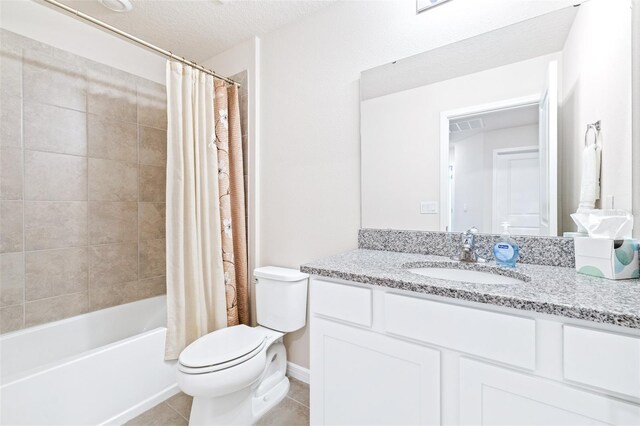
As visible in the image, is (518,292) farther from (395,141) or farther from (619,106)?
(395,141)

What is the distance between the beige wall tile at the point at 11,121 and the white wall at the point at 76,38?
A: 41 centimetres

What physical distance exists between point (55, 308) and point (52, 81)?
142cm

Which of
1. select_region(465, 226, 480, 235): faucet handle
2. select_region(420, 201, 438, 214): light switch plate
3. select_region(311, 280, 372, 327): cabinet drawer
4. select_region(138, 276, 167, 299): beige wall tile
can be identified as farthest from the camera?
select_region(138, 276, 167, 299): beige wall tile

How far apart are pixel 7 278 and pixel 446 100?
2.58 metres

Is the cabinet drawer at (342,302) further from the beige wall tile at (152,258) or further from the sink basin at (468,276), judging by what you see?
the beige wall tile at (152,258)

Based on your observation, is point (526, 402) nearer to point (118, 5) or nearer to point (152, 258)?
point (152, 258)

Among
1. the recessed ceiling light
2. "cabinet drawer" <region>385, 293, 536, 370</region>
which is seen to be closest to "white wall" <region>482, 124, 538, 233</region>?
"cabinet drawer" <region>385, 293, 536, 370</region>

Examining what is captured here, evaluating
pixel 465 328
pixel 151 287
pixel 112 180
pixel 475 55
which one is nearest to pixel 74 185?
pixel 112 180

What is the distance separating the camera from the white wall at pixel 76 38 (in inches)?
63.6

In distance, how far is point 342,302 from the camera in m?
1.03

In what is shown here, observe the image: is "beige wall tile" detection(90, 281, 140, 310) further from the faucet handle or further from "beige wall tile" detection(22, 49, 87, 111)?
the faucet handle

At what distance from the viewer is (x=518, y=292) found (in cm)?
77

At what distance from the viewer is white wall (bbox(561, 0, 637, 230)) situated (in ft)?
3.22

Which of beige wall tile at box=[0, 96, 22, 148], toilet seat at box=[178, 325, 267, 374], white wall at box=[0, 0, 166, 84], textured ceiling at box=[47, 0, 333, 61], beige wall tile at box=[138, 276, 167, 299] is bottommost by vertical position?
toilet seat at box=[178, 325, 267, 374]
